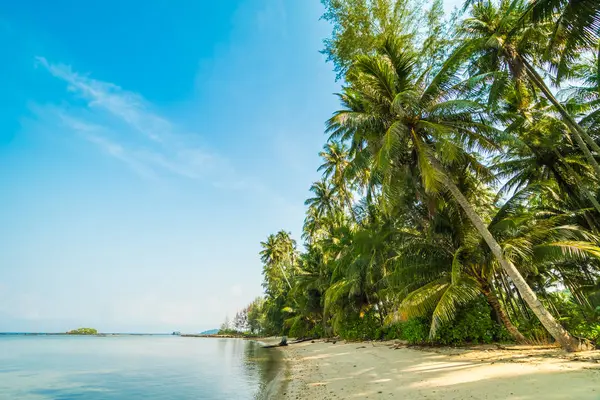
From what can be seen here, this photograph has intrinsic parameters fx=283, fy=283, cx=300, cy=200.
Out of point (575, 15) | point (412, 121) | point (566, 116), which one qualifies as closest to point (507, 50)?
point (566, 116)

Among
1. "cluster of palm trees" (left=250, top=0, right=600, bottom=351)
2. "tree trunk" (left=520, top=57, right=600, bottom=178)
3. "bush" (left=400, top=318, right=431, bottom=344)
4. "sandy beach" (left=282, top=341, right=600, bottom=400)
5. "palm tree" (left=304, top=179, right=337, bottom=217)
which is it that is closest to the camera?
"sandy beach" (left=282, top=341, right=600, bottom=400)

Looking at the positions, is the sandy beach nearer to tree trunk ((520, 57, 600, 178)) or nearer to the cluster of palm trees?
the cluster of palm trees

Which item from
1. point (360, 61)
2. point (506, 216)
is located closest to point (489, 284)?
point (506, 216)

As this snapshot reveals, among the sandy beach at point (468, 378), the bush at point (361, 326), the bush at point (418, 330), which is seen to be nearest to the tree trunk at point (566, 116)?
the sandy beach at point (468, 378)

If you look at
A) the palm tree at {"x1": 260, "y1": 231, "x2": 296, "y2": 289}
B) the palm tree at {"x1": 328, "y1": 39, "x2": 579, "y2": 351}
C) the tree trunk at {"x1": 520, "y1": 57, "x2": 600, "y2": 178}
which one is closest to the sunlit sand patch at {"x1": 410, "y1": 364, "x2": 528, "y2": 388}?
the palm tree at {"x1": 328, "y1": 39, "x2": 579, "y2": 351}

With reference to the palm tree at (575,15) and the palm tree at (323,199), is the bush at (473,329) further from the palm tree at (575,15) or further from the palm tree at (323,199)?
the palm tree at (323,199)

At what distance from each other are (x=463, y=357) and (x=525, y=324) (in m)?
3.42

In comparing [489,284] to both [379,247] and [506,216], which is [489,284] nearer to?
[506,216]

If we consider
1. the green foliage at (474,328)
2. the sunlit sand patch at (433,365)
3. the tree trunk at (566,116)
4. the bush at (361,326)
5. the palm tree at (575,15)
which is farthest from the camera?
the bush at (361,326)

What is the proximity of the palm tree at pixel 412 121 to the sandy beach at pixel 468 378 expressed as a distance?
9.36 feet

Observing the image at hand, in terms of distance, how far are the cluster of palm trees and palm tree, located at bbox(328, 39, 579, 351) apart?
5 centimetres

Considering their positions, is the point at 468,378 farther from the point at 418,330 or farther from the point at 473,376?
the point at 418,330

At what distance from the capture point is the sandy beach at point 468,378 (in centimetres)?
488

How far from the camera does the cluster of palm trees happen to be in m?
8.70
